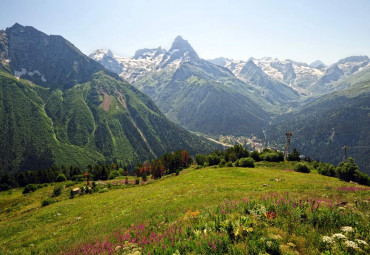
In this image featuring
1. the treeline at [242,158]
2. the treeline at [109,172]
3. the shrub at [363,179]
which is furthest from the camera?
the treeline at [109,172]

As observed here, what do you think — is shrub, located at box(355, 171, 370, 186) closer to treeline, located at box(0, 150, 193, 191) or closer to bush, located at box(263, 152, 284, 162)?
bush, located at box(263, 152, 284, 162)

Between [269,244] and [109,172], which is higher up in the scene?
[269,244]

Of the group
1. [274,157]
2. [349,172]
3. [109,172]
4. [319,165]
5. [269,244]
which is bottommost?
[109,172]

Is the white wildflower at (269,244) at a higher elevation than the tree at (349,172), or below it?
higher

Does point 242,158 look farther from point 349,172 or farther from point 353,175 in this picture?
point 353,175

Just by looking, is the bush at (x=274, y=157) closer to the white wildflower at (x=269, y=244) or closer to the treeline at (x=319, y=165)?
the treeline at (x=319, y=165)

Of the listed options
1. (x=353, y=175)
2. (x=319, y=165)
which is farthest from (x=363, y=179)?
(x=319, y=165)

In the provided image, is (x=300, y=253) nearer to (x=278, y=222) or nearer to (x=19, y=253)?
(x=278, y=222)

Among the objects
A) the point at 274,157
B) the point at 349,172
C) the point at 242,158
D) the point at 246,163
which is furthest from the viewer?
the point at 274,157

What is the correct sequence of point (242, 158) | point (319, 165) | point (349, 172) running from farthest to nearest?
point (319, 165)
point (242, 158)
point (349, 172)

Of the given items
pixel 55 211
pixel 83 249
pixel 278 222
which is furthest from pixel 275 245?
pixel 55 211

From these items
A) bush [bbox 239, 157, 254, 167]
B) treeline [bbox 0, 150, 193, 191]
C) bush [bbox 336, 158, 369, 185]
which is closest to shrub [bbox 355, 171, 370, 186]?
bush [bbox 336, 158, 369, 185]

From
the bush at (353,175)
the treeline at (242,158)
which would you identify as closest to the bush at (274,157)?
the treeline at (242,158)

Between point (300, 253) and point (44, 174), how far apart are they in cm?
16663
